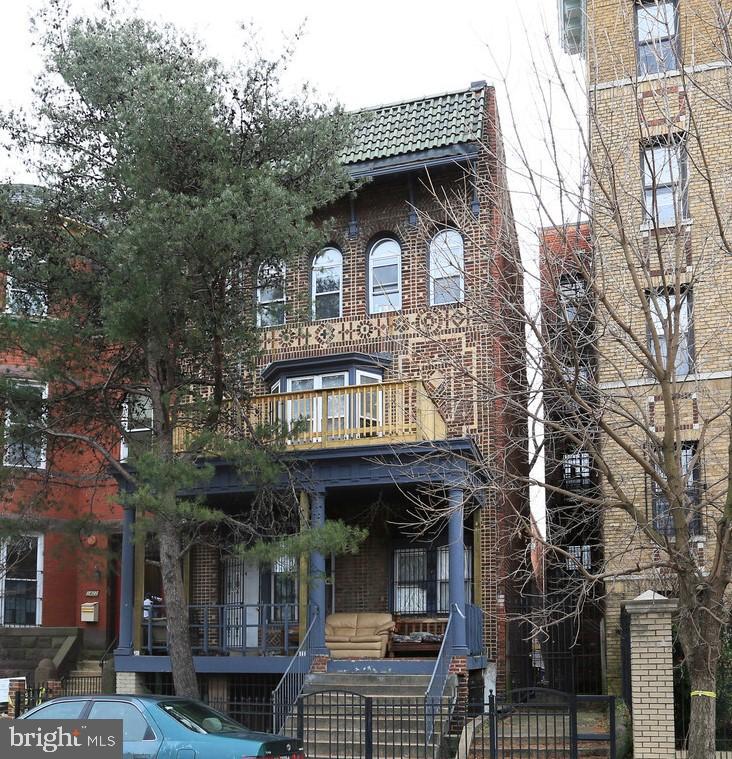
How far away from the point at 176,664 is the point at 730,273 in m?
12.3

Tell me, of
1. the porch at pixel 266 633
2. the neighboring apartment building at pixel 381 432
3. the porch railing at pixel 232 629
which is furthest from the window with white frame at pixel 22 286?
the porch railing at pixel 232 629

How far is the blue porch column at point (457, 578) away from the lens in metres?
17.9

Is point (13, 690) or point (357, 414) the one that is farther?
point (357, 414)

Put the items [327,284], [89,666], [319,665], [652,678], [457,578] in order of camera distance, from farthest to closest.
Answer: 1. [89,666]
2. [327,284]
3. [319,665]
4. [457,578]
5. [652,678]

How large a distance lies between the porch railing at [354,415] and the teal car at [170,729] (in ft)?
21.3

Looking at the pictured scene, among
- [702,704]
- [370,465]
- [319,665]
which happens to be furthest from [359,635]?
A: [702,704]

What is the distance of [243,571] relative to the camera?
23.1 metres

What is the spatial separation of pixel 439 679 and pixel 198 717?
586 cm

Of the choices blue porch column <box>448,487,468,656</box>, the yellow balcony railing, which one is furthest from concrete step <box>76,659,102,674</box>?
blue porch column <box>448,487,468,656</box>

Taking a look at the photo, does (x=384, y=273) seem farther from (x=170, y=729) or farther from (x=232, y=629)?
(x=170, y=729)

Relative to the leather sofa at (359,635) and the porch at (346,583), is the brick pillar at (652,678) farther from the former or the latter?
the leather sofa at (359,635)

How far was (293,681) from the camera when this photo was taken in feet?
Result: 60.1

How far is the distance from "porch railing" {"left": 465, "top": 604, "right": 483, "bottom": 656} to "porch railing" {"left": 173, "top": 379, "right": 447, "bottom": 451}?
10.1ft

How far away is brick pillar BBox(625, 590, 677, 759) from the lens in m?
13.7
